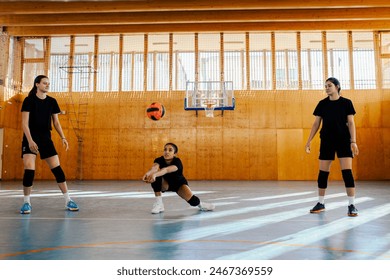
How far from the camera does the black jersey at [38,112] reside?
4.16 meters

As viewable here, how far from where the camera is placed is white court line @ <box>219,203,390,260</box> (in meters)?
2.05

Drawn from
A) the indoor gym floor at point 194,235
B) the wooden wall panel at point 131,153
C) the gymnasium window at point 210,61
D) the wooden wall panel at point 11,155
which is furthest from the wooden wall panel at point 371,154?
the wooden wall panel at point 11,155

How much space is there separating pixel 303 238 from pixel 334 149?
1890mm

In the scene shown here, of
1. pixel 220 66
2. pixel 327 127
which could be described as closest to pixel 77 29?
pixel 220 66

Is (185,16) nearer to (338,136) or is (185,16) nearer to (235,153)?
(235,153)

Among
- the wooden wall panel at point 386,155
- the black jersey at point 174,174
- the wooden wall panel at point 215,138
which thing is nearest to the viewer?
the black jersey at point 174,174

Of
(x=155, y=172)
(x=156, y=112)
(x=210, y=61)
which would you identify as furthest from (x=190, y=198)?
(x=210, y=61)

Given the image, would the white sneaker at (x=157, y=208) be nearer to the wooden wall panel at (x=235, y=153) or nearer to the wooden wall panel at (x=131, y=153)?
the wooden wall panel at (x=235, y=153)

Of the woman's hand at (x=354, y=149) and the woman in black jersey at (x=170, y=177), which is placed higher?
the woman's hand at (x=354, y=149)

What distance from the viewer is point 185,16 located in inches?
483

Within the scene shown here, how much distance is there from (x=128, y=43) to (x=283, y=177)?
31.4 feet

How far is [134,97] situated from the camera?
14.3 metres

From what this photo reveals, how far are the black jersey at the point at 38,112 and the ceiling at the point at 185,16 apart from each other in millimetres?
8009
